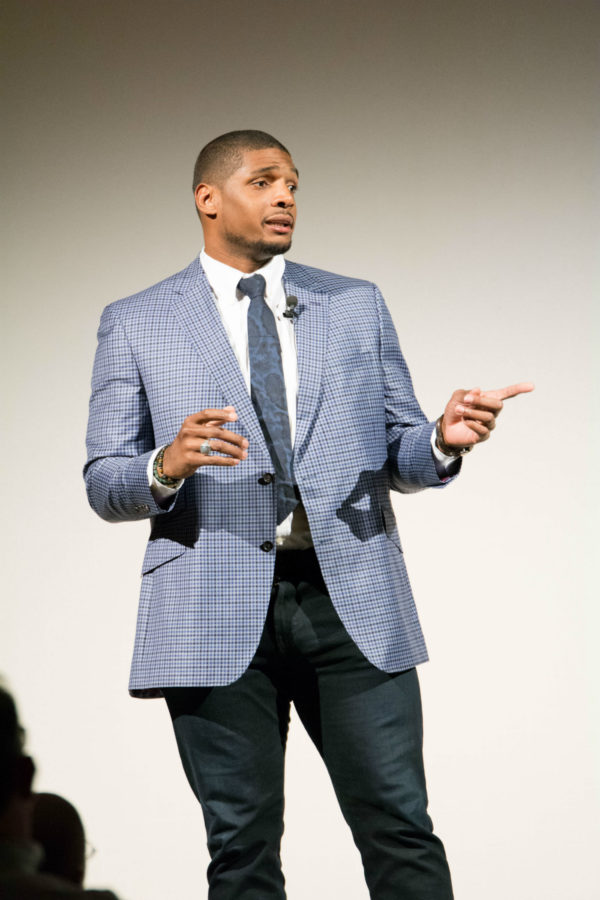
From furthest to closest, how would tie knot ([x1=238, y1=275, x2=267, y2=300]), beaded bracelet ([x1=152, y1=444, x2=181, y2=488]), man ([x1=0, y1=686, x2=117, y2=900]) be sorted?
tie knot ([x1=238, y1=275, x2=267, y2=300]) → beaded bracelet ([x1=152, y1=444, x2=181, y2=488]) → man ([x1=0, y1=686, x2=117, y2=900])

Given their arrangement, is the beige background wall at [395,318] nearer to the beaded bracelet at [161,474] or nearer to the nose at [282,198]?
the nose at [282,198]

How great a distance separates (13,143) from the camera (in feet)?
9.87

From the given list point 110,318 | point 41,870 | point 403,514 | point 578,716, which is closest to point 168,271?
point 403,514

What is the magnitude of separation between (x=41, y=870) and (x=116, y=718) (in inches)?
103

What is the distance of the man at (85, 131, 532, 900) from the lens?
1.70 metres

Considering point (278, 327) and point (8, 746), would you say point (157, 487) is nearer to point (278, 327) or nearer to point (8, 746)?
point (278, 327)

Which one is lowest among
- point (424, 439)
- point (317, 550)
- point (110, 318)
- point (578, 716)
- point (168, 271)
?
point (578, 716)

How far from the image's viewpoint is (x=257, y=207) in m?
1.85

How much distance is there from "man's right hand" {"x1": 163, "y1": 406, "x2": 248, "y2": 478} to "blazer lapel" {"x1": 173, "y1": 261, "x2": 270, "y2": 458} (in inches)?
7.7

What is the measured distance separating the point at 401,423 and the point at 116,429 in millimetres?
490

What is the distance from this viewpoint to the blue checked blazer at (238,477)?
1.71 m

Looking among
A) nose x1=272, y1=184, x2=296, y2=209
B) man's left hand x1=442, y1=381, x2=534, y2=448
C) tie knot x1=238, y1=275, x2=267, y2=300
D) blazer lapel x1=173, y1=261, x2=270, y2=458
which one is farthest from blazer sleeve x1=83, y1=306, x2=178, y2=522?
man's left hand x1=442, y1=381, x2=534, y2=448

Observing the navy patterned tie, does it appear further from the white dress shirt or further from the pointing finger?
the pointing finger

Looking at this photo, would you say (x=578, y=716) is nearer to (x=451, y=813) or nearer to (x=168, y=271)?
(x=451, y=813)
